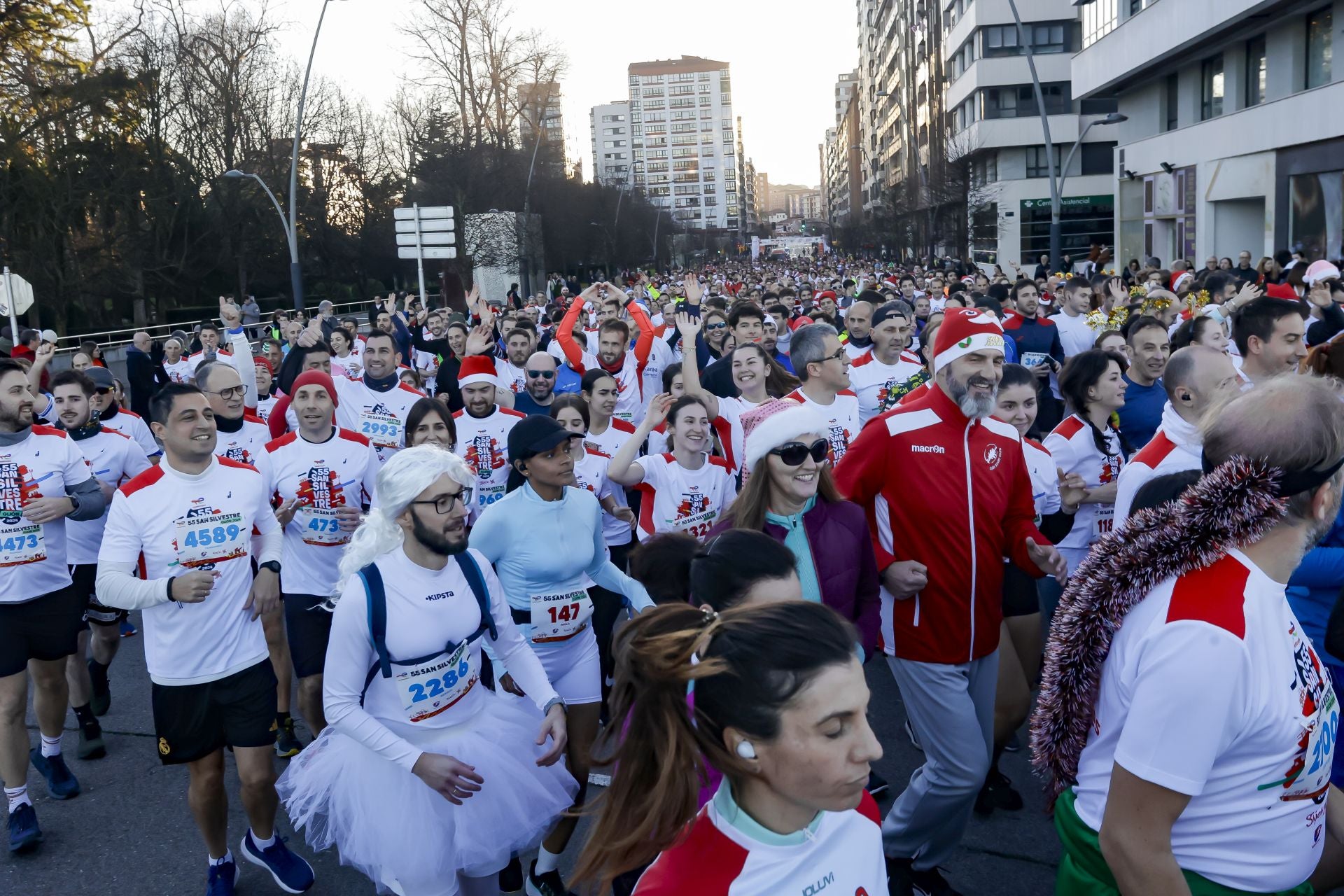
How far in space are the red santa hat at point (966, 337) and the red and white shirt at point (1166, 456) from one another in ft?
2.38

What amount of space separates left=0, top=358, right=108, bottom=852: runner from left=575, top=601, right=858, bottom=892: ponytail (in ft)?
13.8

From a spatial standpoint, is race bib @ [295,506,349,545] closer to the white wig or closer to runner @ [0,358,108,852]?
runner @ [0,358,108,852]

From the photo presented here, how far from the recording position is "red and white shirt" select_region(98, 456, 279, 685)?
461 cm

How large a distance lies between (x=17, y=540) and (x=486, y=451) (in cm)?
268

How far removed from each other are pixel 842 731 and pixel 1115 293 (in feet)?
40.1

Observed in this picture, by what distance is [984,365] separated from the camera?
427 cm

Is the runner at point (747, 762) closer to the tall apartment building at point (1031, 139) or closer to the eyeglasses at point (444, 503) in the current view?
the eyeglasses at point (444, 503)

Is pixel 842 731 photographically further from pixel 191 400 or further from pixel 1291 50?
pixel 1291 50

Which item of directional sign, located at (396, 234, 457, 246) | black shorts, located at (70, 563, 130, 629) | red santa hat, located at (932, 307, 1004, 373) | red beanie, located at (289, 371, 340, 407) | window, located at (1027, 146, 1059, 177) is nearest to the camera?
red santa hat, located at (932, 307, 1004, 373)

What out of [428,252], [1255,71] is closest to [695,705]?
[428,252]

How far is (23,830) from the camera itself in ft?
16.8

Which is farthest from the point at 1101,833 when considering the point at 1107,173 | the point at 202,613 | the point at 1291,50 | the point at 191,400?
the point at 1107,173

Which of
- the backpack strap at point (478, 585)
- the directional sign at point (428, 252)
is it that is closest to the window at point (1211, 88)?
the directional sign at point (428, 252)

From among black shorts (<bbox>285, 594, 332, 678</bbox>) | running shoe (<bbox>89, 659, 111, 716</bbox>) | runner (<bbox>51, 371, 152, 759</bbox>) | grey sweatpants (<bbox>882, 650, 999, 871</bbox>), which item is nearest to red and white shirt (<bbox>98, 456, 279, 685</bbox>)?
black shorts (<bbox>285, 594, 332, 678</bbox>)
